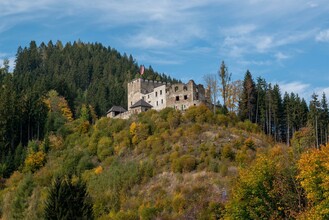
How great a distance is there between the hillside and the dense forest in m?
0.16

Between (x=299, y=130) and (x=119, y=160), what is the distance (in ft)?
110

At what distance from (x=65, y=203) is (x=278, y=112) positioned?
187 feet

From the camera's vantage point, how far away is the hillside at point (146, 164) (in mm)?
56781

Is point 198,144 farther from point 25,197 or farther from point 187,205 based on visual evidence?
point 25,197

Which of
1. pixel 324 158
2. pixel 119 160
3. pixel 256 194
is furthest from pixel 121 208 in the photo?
pixel 324 158

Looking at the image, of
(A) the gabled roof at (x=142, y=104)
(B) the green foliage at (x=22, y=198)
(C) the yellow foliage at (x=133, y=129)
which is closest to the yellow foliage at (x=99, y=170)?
(C) the yellow foliage at (x=133, y=129)

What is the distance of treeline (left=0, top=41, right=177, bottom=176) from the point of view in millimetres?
87125

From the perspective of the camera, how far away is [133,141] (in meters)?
73.6

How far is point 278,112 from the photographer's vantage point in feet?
287

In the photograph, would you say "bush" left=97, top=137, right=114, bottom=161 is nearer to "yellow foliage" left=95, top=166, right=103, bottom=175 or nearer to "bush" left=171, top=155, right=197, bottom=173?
"yellow foliage" left=95, top=166, right=103, bottom=175

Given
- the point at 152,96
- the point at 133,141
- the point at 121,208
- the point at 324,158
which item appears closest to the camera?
the point at 324,158

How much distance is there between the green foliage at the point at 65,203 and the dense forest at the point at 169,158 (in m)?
0.08

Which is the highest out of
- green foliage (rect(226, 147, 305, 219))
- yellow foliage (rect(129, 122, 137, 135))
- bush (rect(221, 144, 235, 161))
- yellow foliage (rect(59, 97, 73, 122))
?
yellow foliage (rect(59, 97, 73, 122))

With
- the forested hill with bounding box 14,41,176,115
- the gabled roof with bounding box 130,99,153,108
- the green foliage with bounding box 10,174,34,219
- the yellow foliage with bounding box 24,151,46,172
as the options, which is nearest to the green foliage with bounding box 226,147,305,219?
the green foliage with bounding box 10,174,34,219
